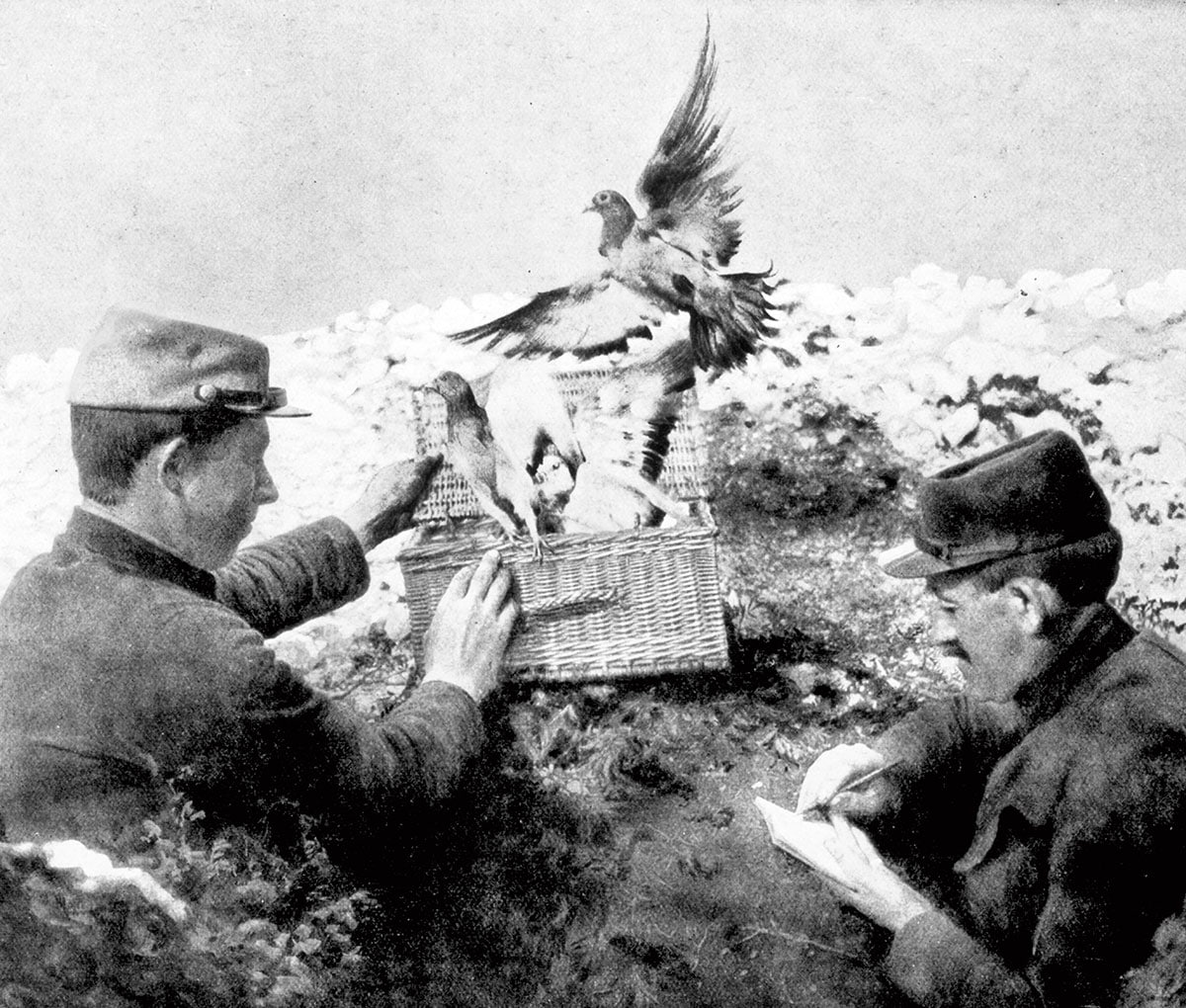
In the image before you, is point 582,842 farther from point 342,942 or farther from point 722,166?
point 722,166

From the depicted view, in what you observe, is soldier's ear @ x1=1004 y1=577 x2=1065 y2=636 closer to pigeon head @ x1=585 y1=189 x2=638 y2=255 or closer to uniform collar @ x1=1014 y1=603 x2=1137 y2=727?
uniform collar @ x1=1014 y1=603 x2=1137 y2=727

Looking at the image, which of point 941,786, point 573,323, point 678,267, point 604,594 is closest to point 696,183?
point 678,267

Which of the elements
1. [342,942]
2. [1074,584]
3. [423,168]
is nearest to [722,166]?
[423,168]

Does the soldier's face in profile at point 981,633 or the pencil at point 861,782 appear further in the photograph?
the pencil at point 861,782

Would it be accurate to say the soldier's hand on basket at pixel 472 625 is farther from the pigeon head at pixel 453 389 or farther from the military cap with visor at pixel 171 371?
the military cap with visor at pixel 171 371

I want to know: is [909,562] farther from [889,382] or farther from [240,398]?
[240,398]

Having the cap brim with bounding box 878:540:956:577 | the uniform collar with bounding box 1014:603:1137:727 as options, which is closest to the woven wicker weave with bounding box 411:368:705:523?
the cap brim with bounding box 878:540:956:577

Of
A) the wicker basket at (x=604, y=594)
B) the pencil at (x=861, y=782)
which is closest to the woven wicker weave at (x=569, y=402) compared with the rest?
the wicker basket at (x=604, y=594)

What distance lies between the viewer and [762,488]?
2.73 meters

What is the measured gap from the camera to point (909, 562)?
250 cm

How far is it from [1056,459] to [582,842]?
52.4 inches

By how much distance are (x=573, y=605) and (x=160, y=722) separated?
91 centimetres

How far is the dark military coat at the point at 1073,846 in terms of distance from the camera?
2.18 metres

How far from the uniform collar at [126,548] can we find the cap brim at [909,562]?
1559 mm
